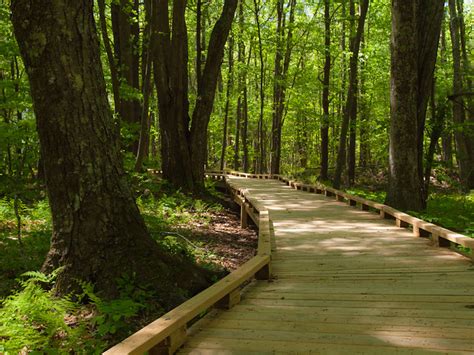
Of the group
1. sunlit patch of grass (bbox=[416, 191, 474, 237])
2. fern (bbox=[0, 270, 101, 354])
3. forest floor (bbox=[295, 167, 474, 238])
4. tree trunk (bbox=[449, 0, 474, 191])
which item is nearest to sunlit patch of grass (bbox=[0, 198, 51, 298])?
fern (bbox=[0, 270, 101, 354])

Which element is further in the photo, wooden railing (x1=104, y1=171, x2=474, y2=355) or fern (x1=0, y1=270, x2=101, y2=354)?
fern (x1=0, y1=270, x2=101, y2=354)

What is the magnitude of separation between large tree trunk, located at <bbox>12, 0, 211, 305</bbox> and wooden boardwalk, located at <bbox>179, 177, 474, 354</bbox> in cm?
138

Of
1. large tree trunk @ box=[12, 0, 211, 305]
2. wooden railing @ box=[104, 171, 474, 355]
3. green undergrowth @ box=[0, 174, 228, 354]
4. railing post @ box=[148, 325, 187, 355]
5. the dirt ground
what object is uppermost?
large tree trunk @ box=[12, 0, 211, 305]

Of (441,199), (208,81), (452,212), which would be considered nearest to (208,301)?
(208,81)

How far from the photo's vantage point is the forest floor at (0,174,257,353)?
3.92 meters

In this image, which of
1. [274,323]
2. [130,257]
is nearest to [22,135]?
[130,257]

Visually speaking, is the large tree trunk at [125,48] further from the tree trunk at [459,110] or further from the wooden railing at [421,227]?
the tree trunk at [459,110]

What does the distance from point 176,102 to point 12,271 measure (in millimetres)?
8695

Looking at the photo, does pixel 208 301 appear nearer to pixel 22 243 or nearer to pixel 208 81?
pixel 22 243

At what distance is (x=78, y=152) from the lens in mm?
4457

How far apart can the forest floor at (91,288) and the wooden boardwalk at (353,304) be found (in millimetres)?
970

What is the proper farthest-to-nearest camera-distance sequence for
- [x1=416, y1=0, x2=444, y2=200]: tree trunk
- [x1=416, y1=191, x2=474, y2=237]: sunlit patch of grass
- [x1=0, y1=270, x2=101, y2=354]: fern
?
[x1=416, y1=0, x2=444, y2=200]: tree trunk, [x1=416, y1=191, x2=474, y2=237]: sunlit patch of grass, [x1=0, y1=270, x2=101, y2=354]: fern

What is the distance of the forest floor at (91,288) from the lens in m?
3.92

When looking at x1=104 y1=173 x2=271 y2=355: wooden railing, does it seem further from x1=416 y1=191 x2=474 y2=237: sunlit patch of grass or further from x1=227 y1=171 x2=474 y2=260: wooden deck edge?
x1=416 y1=191 x2=474 y2=237: sunlit patch of grass
